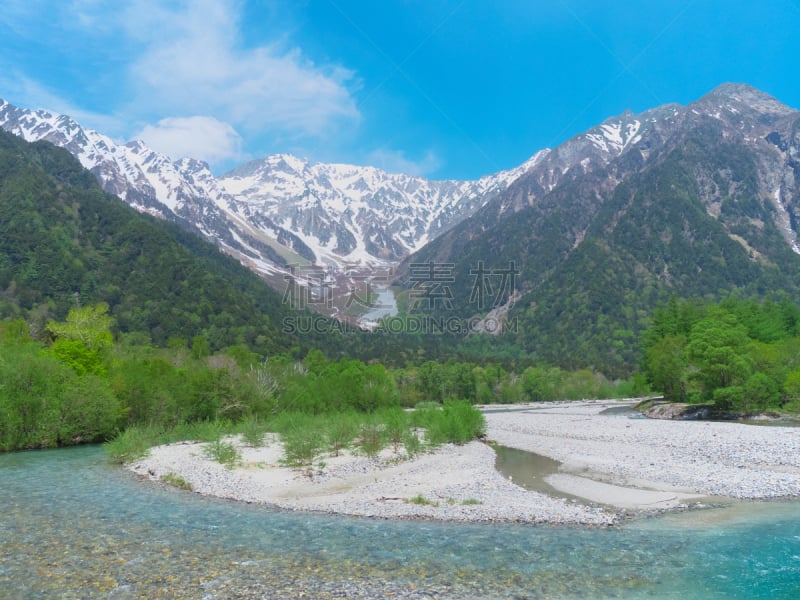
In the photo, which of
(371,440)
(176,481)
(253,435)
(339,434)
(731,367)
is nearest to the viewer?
(176,481)

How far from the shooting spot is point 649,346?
108m

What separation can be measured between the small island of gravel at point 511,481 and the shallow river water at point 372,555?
6.60 ft

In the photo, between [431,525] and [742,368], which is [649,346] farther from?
[431,525]

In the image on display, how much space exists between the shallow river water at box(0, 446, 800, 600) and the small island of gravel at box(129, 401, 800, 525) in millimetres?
2011

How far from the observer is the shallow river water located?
1375 centimetres

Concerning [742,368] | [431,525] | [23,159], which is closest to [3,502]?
[431,525]

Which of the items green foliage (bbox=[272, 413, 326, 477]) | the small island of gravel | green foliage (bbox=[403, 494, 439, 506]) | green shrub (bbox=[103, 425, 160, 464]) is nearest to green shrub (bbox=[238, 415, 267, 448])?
the small island of gravel

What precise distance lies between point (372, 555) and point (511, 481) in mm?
15874

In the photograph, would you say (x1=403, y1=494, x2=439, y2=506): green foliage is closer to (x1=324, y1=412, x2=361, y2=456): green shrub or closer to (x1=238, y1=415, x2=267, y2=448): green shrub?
(x1=324, y1=412, x2=361, y2=456): green shrub

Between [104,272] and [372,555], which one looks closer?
[372,555]

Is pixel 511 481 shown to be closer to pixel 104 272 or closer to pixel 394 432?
pixel 394 432

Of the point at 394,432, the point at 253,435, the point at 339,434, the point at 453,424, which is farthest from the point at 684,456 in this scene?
the point at 253,435

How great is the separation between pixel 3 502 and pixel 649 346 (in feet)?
362

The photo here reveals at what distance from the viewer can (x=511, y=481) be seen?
3056 centimetres
